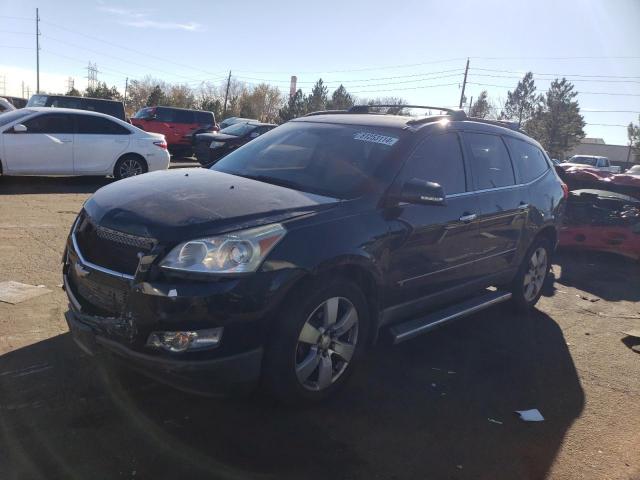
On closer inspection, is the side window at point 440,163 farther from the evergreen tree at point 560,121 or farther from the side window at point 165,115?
the evergreen tree at point 560,121

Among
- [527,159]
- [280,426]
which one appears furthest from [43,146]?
[280,426]

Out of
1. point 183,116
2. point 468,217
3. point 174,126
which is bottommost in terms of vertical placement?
point 174,126

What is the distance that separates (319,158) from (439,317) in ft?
5.18

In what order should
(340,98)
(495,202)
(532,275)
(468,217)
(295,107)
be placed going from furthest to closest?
(340,98) < (295,107) < (532,275) < (495,202) < (468,217)

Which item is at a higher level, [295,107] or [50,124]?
[295,107]

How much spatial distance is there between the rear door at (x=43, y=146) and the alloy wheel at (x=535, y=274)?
29.7ft

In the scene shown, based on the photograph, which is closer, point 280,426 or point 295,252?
point 295,252

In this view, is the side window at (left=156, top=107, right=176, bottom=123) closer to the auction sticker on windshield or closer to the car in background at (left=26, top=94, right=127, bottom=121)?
the car in background at (left=26, top=94, right=127, bottom=121)

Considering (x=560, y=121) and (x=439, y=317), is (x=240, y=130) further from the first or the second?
(x=560, y=121)

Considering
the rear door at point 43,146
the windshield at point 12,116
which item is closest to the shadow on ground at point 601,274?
the rear door at point 43,146

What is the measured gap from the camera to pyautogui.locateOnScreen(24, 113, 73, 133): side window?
10.2m

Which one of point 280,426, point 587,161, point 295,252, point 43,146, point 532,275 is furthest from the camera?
point 587,161

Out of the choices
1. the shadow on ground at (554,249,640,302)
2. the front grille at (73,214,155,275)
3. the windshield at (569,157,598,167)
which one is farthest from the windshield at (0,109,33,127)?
the windshield at (569,157,598,167)

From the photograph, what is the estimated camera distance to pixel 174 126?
64.3 feet
